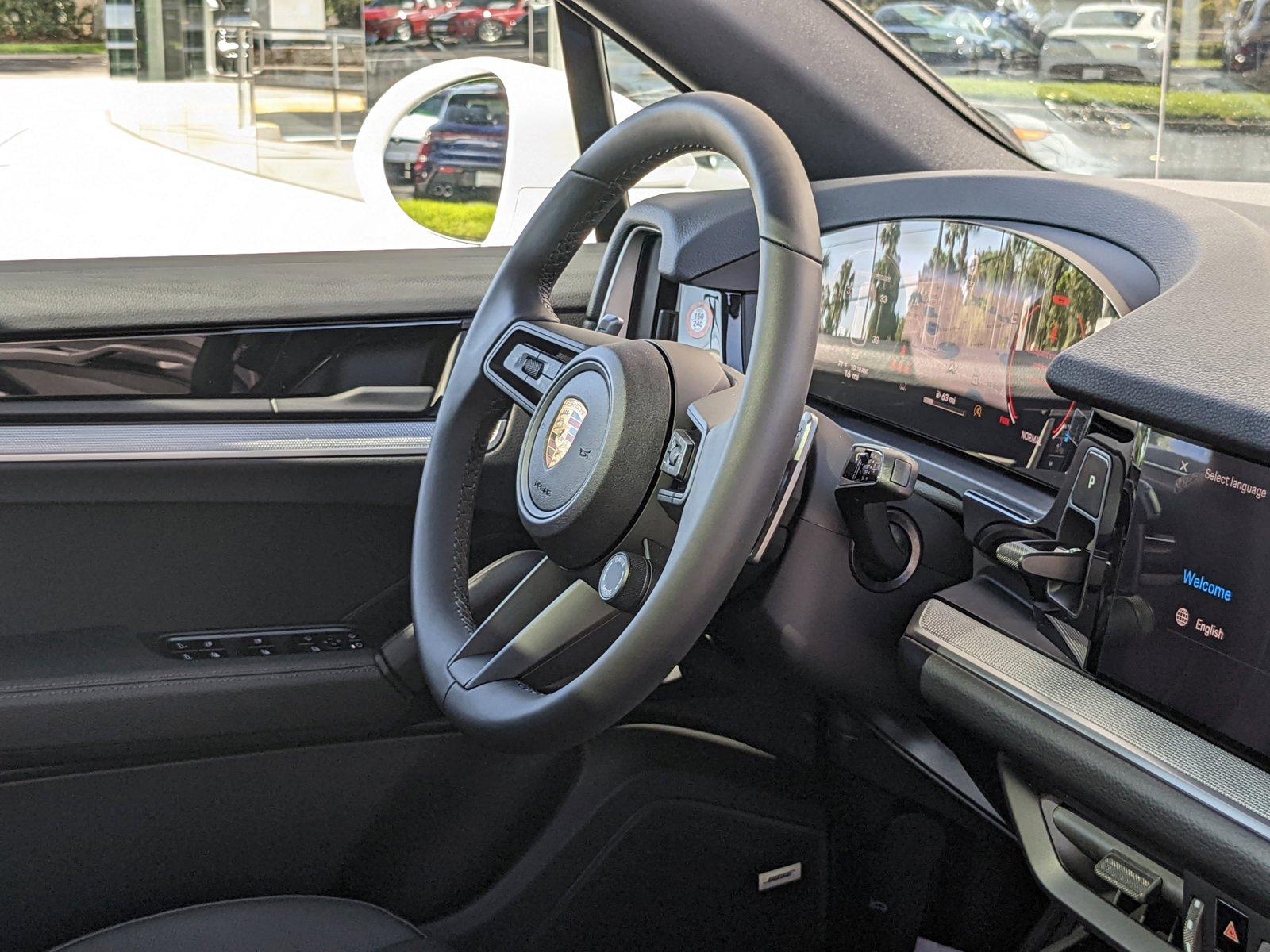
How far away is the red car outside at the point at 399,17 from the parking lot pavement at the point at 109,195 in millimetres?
326

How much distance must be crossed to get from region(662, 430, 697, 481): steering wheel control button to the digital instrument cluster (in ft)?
1.15

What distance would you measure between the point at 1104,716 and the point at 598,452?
1.48ft

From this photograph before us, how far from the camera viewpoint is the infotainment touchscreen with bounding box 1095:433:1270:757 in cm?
90

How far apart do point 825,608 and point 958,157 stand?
2.08 ft

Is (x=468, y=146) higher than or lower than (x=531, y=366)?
higher

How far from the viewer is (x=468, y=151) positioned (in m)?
2.28

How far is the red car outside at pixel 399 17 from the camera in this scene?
224 cm

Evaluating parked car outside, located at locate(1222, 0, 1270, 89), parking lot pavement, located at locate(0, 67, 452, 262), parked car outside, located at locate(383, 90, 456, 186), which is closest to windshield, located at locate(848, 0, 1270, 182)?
parked car outside, located at locate(1222, 0, 1270, 89)

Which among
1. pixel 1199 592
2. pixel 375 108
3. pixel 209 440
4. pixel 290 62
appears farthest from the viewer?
pixel 375 108

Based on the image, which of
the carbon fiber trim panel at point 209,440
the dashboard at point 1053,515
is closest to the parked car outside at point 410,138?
the carbon fiber trim panel at point 209,440

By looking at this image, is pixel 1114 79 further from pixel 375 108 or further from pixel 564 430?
pixel 375 108

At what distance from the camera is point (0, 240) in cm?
194

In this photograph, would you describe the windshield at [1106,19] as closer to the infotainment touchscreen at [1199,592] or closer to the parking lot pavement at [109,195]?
the infotainment touchscreen at [1199,592]

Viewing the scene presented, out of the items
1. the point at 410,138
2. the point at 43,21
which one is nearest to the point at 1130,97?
the point at 410,138
